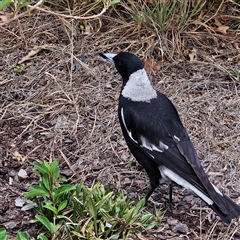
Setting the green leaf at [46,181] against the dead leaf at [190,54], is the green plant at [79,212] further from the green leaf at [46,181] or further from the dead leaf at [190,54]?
the dead leaf at [190,54]

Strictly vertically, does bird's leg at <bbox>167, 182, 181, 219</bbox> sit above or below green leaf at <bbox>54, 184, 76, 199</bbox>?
below

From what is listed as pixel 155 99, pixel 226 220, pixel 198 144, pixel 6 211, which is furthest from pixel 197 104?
pixel 6 211

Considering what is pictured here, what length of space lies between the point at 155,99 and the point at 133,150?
0.38 m

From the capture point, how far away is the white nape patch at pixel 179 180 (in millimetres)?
3209

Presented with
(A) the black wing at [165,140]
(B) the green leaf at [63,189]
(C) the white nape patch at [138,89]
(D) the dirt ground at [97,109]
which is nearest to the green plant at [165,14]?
(D) the dirt ground at [97,109]

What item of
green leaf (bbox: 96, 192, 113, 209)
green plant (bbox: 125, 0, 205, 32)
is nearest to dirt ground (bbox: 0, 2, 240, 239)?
green plant (bbox: 125, 0, 205, 32)

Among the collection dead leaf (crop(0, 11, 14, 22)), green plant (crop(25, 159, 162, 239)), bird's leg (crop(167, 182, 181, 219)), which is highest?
dead leaf (crop(0, 11, 14, 22))

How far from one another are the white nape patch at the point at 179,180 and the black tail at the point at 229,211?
49mm

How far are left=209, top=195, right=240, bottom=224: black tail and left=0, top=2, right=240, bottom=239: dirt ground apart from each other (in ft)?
0.29

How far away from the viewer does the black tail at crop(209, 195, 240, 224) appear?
3170 mm

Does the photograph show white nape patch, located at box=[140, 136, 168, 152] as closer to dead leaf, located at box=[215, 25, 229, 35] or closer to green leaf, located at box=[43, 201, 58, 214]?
green leaf, located at box=[43, 201, 58, 214]

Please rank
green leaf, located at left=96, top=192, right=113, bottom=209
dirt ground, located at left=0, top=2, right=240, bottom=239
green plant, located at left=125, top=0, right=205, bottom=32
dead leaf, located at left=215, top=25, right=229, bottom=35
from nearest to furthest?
green leaf, located at left=96, top=192, right=113, bottom=209 → dirt ground, located at left=0, top=2, right=240, bottom=239 → green plant, located at left=125, top=0, right=205, bottom=32 → dead leaf, located at left=215, top=25, right=229, bottom=35

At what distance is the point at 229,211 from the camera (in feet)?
10.5

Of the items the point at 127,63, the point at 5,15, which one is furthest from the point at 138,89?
the point at 5,15
